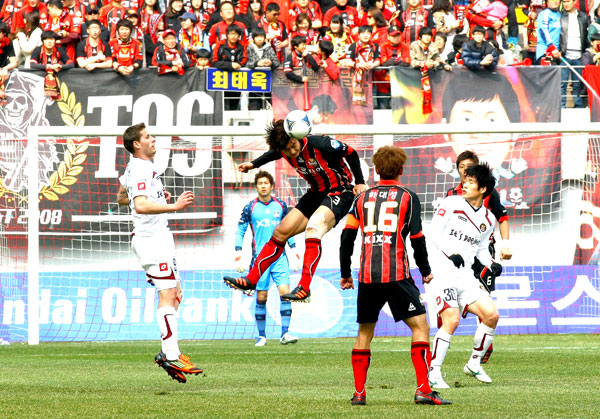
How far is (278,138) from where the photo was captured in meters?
9.15

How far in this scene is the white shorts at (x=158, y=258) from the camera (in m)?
9.05

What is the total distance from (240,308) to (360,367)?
9.67 meters

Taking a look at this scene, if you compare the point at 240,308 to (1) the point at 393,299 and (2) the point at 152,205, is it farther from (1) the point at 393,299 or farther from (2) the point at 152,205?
(1) the point at 393,299

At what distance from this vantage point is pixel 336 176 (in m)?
9.55

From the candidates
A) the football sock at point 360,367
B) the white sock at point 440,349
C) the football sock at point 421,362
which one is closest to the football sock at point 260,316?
the white sock at point 440,349

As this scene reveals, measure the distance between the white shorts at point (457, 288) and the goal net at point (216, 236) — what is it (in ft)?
22.2

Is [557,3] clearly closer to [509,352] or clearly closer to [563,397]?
[509,352]

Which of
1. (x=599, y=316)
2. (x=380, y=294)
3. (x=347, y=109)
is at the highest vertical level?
(x=347, y=109)

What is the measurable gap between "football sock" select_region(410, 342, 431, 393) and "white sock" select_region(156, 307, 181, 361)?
2374mm

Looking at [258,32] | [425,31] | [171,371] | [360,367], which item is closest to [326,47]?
[258,32]

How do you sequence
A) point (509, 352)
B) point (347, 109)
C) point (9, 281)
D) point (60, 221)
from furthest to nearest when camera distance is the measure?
point (347, 109), point (60, 221), point (9, 281), point (509, 352)

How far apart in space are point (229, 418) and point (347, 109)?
1329 cm

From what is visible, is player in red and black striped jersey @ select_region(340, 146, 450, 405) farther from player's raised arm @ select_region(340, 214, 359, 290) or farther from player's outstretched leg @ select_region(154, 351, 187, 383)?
player's outstretched leg @ select_region(154, 351, 187, 383)

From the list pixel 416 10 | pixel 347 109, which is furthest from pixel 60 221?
pixel 416 10
